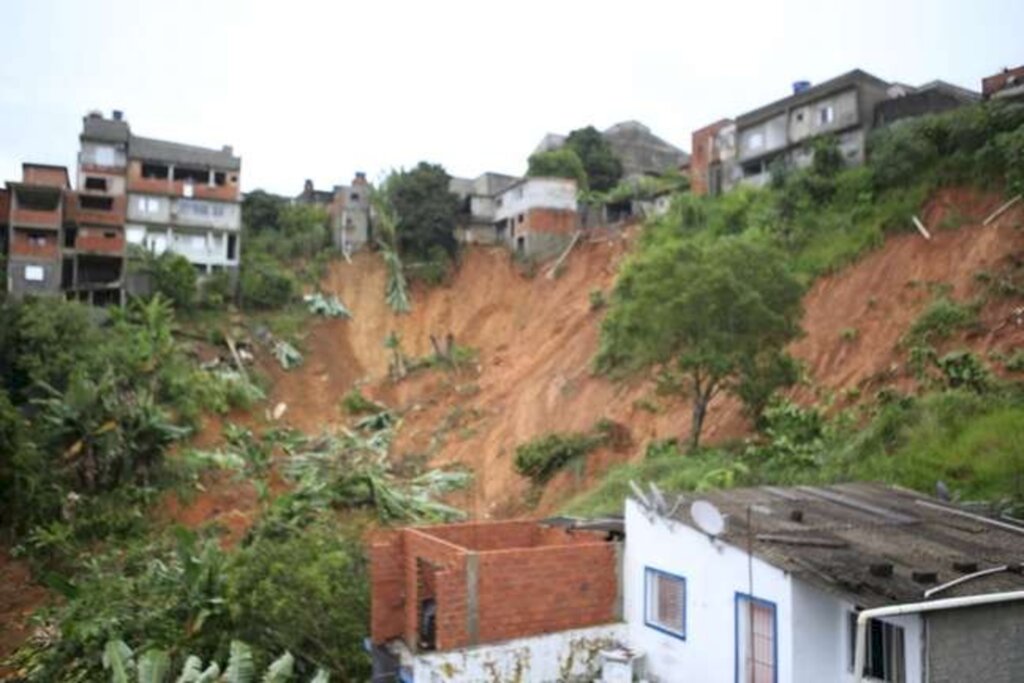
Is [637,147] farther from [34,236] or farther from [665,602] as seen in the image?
[665,602]

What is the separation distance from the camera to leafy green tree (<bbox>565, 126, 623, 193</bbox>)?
167 feet

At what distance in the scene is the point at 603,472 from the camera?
24969 mm

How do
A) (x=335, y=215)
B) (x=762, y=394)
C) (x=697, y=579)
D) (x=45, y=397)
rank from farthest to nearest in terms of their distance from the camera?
(x=335, y=215), (x=45, y=397), (x=762, y=394), (x=697, y=579)

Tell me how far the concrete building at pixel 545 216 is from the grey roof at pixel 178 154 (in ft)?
48.4

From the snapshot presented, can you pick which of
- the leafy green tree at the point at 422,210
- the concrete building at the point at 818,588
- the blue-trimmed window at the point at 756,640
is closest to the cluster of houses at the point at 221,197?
the leafy green tree at the point at 422,210

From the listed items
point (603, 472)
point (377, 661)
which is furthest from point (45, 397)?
point (377, 661)

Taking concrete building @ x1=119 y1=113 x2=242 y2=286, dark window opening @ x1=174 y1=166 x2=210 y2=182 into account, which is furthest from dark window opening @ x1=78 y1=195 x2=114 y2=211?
dark window opening @ x1=174 y1=166 x2=210 y2=182

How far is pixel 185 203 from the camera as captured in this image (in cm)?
4212

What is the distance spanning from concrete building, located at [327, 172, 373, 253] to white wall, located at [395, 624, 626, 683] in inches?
1383

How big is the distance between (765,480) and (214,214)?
32.8m

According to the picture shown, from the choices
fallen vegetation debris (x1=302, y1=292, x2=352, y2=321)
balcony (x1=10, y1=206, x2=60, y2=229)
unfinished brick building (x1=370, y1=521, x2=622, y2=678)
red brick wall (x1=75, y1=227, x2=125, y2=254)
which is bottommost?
unfinished brick building (x1=370, y1=521, x2=622, y2=678)

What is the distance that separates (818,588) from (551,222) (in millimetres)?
35259

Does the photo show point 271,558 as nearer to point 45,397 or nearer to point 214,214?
point 45,397

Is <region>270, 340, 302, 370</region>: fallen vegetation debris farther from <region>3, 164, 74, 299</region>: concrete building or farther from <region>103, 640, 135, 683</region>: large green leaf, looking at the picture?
<region>103, 640, 135, 683</region>: large green leaf
